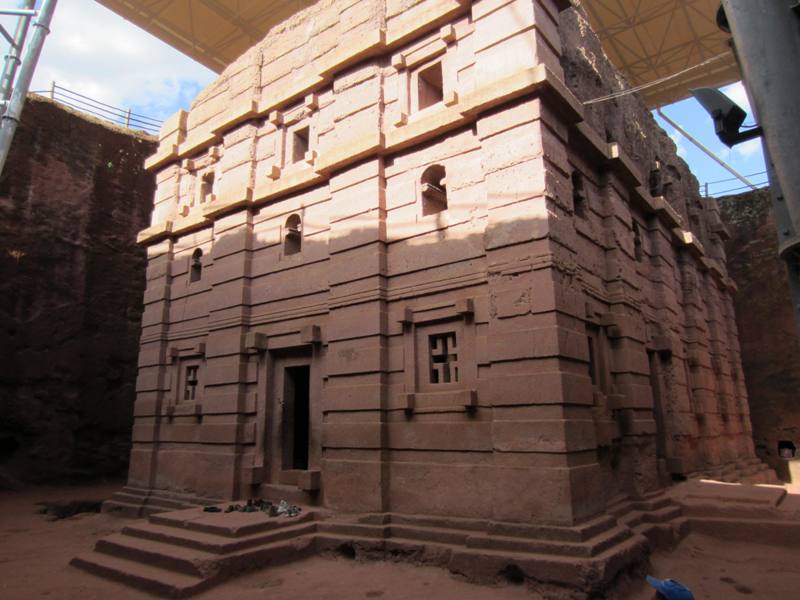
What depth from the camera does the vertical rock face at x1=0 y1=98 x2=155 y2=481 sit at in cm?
1756

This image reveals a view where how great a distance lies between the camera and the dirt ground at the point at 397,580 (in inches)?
269

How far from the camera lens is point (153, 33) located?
21891 millimetres

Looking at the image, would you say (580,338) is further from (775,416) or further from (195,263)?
(775,416)

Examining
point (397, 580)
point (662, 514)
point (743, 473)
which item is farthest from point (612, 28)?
point (397, 580)

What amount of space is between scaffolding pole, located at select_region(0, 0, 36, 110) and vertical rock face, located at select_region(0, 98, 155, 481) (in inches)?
409

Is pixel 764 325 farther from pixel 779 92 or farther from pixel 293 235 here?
pixel 779 92

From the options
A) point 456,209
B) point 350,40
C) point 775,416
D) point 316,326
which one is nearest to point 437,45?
point 350,40

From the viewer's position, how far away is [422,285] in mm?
9008

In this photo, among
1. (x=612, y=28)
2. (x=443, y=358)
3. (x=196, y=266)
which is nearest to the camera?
(x=443, y=358)

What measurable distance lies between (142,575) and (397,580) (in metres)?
3.39

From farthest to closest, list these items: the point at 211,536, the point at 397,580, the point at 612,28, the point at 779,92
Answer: the point at 612,28
the point at 211,536
the point at 397,580
the point at 779,92

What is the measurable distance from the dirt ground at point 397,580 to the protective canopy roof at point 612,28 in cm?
1845

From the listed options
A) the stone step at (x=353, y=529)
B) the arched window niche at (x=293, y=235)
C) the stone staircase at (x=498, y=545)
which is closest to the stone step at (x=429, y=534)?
the stone staircase at (x=498, y=545)

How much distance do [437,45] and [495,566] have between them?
27.3 ft
